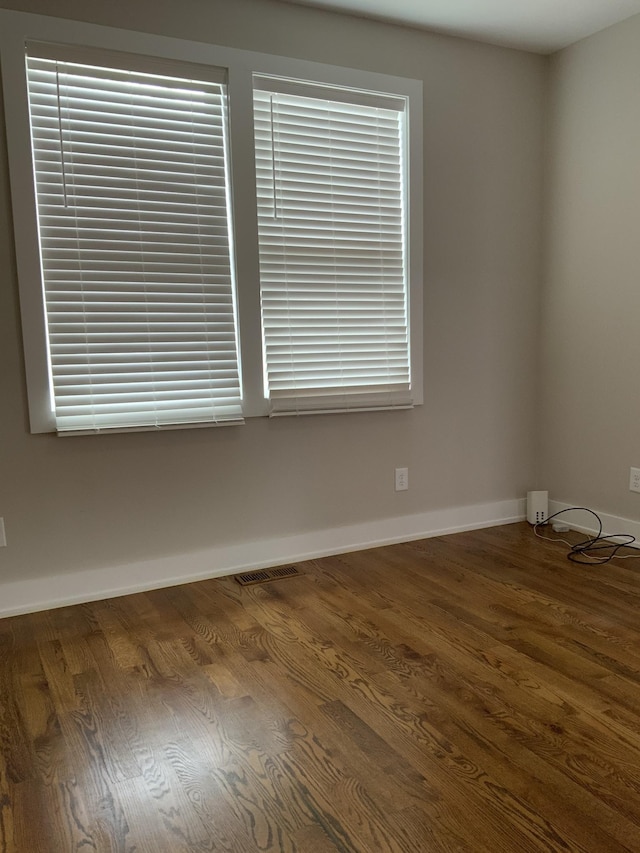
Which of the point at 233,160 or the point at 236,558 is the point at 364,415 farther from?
the point at 233,160

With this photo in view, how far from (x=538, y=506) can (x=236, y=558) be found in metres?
1.81

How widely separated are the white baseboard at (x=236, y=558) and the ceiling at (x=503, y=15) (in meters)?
2.52

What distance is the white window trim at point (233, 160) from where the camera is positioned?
2557 mm

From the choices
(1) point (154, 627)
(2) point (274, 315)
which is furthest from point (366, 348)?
(1) point (154, 627)

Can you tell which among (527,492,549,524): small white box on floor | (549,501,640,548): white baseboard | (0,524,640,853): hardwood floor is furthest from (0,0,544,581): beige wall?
(0,524,640,853): hardwood floor

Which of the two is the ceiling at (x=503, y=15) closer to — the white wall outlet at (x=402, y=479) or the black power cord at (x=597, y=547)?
the white wall outlet at (x=402, y=479)

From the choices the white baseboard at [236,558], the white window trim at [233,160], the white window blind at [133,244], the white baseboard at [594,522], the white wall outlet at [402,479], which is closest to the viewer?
the white window trim at [233,160]

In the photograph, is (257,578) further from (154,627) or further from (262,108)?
(262,108)

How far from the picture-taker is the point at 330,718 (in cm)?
192

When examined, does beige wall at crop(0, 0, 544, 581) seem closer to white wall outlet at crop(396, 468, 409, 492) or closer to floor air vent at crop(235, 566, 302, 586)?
white wall outlet at crop(396, 468, 409, 492)

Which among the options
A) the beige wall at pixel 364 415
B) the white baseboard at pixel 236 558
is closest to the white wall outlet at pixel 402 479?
the beige wall at pixel 364 415

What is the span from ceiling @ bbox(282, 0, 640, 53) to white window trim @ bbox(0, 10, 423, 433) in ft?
0.89

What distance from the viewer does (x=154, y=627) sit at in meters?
2.58

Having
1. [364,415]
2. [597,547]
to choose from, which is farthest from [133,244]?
[597,547]
